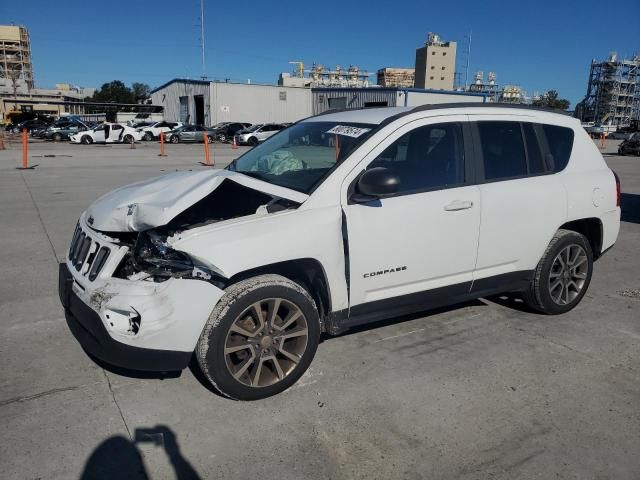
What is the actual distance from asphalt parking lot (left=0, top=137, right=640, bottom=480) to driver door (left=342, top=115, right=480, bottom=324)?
20.3 inches

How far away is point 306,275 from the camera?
10.7 ft

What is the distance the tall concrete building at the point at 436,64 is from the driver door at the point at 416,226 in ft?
376

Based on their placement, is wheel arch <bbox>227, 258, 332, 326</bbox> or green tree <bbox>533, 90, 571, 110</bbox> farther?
green tree <bbox>533, 90, 571, 110</bbox>

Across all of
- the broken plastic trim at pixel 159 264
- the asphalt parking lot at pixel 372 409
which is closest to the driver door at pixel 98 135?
the asphalt parking lot at pixel 372 409

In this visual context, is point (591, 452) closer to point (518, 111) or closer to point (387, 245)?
point (387, 245)

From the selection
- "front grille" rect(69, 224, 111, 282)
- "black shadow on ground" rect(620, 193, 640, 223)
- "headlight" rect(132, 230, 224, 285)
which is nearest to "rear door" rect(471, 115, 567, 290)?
"headlight" rect(132, 230, 224, 285)

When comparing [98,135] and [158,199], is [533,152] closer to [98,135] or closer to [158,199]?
[158,199]

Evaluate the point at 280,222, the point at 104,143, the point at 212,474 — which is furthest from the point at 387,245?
the point at 104,143

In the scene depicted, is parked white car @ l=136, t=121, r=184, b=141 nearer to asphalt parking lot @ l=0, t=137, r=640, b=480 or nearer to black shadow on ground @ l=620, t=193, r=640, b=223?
black shadow on ground @ l=620, t=193, r=640, b=223

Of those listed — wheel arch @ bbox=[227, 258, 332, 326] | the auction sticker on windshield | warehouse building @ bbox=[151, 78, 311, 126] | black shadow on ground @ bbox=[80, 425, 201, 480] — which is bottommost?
black shadow on ground @ bbox=[80, 425, 201, 480]

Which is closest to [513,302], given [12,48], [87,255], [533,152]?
[533,152]

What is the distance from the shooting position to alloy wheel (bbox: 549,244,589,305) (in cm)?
439

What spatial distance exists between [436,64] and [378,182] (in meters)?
120

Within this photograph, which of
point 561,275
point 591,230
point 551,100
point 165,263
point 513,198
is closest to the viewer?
point 165,263
